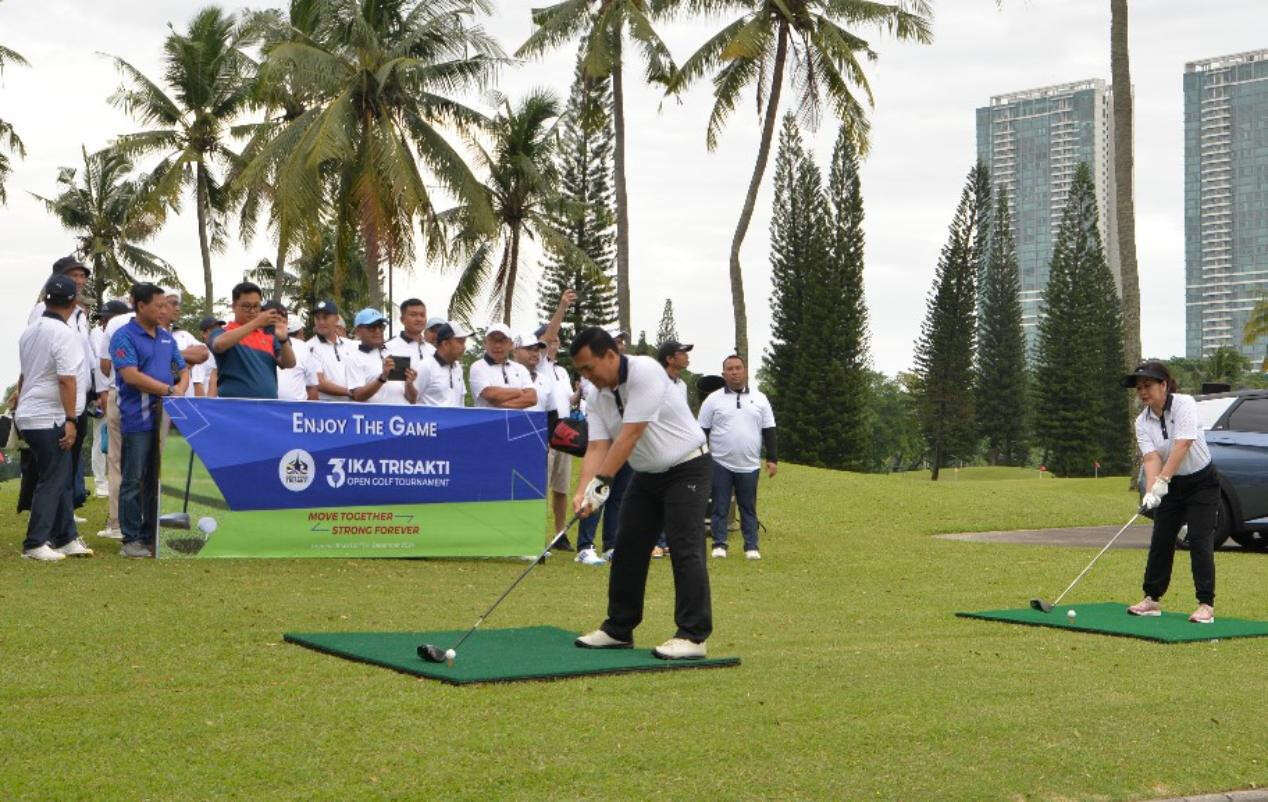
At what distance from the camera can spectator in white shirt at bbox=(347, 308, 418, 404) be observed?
13.7m

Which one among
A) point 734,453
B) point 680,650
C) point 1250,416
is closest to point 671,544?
point 680,650

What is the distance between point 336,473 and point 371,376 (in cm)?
135

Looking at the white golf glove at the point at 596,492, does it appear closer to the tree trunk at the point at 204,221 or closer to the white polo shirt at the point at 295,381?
the white polo shirt at the point at 295,381

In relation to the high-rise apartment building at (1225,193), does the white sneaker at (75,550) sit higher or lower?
lower

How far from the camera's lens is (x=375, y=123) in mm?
34281

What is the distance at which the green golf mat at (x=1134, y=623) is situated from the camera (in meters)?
9.88

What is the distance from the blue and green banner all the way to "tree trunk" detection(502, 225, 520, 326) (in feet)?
108

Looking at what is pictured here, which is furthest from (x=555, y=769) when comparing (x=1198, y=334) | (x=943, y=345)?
(x=1198, y=334)

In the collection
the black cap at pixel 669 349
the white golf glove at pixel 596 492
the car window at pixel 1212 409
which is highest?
the black cap at pixel 669 349

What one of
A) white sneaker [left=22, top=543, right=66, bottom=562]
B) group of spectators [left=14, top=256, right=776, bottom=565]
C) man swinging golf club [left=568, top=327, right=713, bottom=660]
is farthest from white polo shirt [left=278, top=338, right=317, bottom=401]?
man swinging golf club [left=568, top=327, right=713, bottom=660]

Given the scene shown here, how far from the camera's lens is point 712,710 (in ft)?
21.8

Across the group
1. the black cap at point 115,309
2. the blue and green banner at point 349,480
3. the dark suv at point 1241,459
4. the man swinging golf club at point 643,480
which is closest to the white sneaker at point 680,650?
the man swinging golf club at point 643,480

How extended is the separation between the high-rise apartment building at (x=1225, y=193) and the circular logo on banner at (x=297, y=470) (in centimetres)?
15377

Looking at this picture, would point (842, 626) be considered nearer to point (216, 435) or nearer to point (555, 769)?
point (555, 769)
